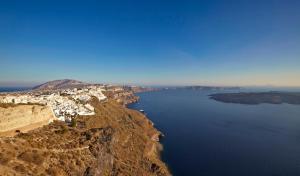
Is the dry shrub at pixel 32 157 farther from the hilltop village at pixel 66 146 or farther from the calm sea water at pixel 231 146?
the calm sea water at pixel 231 146

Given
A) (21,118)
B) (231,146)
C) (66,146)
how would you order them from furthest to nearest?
(231,146) < (21,118) < (66,146)

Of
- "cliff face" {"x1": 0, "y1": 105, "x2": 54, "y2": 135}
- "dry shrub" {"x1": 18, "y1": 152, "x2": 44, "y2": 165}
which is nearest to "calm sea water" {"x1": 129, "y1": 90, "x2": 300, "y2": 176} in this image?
"dry shrub" {"x1": 18, "y1": 152, "x2": 44, "y2": 165}

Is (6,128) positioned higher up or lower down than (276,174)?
higher up

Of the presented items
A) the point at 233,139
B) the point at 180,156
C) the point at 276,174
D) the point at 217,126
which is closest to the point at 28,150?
the point at 180,156

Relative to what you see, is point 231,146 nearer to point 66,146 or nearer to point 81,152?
point 81,152

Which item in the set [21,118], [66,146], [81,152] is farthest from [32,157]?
[21,118]

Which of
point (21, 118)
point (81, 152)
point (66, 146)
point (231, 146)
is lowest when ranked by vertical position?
point (231, 146)

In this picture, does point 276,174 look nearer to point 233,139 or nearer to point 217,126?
point 233,139
